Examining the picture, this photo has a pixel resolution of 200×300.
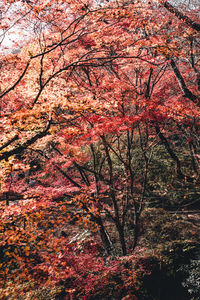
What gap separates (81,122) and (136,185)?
538cm

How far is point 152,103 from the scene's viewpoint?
882 centimetres

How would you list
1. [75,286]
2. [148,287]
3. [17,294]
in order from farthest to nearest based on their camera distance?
[148,287], [75,286], [17,294]

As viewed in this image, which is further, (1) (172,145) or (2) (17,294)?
(1) (172,145)

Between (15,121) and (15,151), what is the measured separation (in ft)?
4.04

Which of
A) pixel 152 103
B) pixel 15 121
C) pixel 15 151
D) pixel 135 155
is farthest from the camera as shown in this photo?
pixel 135 155

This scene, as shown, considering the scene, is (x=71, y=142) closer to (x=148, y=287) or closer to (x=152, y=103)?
(x=152, y=103)

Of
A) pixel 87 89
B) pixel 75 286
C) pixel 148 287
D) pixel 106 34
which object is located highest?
pixel 106 34

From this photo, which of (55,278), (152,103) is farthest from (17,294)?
(152,103)

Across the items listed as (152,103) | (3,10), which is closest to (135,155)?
(152,103)

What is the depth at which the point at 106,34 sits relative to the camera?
26.8 ft

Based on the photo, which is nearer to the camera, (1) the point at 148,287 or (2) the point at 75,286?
(2) the point at 75,286

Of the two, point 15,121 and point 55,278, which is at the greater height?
point 15,121

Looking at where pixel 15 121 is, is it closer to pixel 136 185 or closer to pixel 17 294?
pixel 17 294

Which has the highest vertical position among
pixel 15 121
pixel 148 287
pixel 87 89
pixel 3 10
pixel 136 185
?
pixel 87 89
